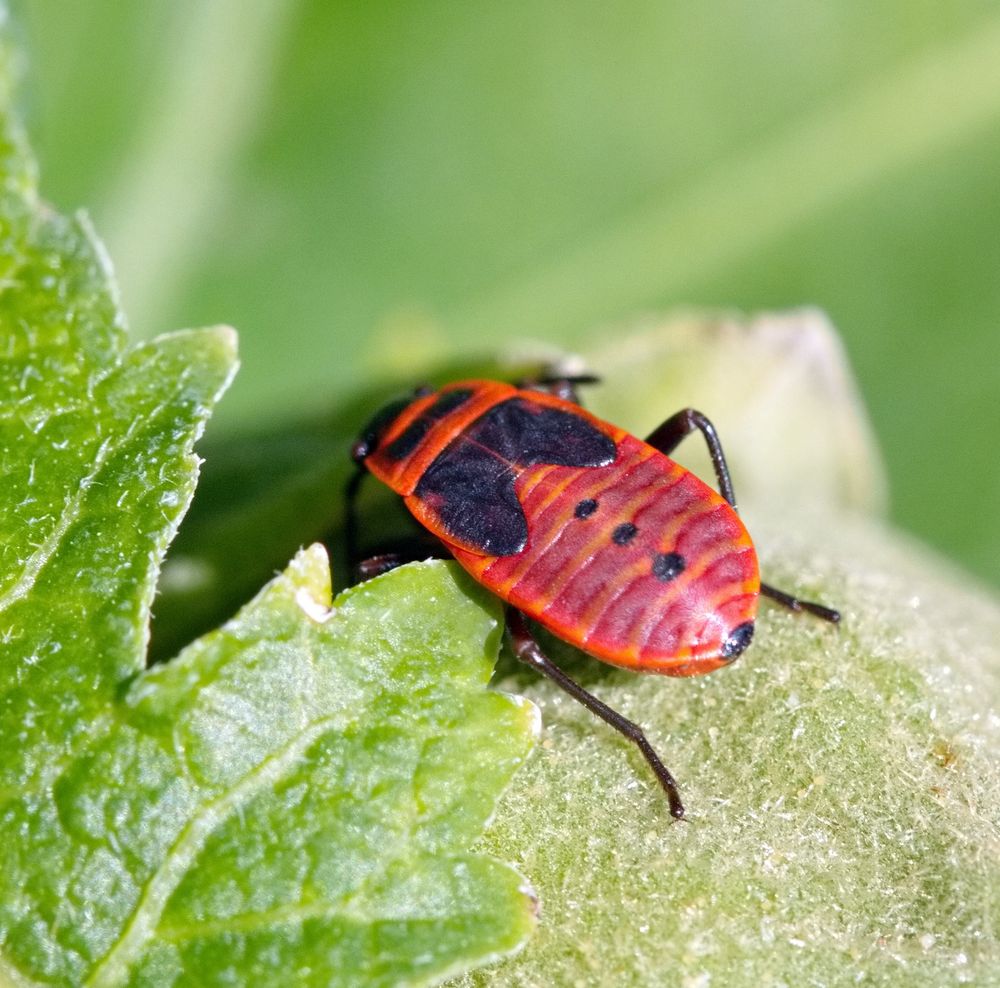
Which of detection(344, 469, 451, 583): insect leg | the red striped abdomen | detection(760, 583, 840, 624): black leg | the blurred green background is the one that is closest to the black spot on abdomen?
the red striped abdomen

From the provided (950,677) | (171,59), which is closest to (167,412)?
(950,677)

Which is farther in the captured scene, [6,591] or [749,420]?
[749,420]

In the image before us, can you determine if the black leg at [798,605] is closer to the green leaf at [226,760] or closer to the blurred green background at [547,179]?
the green leaf at [226,760]

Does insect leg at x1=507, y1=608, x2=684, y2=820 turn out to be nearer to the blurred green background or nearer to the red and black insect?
the red and black insect

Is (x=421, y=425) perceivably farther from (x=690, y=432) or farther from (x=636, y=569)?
(x=636, y=569)

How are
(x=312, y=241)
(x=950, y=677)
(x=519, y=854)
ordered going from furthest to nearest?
(x=312, y=241) < (x=950, y=677) < (x=519, y=854)

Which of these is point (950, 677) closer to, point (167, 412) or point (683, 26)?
point (167, 412)

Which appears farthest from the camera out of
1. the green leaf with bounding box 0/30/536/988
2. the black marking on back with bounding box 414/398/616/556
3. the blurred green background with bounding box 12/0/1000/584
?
the blurred green background with bounding box 12/0/1000/584

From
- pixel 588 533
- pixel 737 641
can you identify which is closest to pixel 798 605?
pixel 737 641
